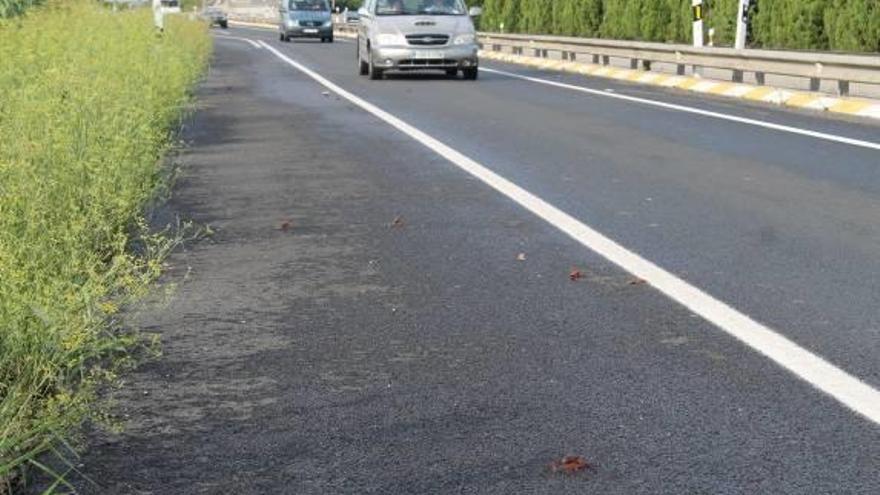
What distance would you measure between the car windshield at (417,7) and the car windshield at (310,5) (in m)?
29.8

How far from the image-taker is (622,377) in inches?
213

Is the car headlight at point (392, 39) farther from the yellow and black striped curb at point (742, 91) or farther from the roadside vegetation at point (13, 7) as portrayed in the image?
the roadside vegetation at point (13, 7)

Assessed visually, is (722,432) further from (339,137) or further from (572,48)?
A: (572,48)

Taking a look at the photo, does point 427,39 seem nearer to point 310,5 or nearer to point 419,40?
point 419,40

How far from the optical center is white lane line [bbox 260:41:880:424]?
5.16 m

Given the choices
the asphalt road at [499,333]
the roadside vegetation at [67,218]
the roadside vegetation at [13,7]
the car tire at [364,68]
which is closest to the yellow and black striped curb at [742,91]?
the car tire at [364,68]

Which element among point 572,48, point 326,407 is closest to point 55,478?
point 326,407

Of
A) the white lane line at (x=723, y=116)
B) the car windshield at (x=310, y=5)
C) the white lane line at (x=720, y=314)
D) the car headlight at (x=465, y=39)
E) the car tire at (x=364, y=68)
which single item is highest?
the car windshield at (x=310, y=5)

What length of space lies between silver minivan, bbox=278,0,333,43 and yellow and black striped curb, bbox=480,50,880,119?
973 inches

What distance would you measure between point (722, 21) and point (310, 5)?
2441cm

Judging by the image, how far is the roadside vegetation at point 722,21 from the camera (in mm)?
32156

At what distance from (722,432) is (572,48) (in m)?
Answer: 29.3

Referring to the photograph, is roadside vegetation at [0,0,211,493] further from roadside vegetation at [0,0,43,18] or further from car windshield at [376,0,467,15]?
car windshield at [376,0,467,15]

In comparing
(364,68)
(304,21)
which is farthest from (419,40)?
(304,21)
